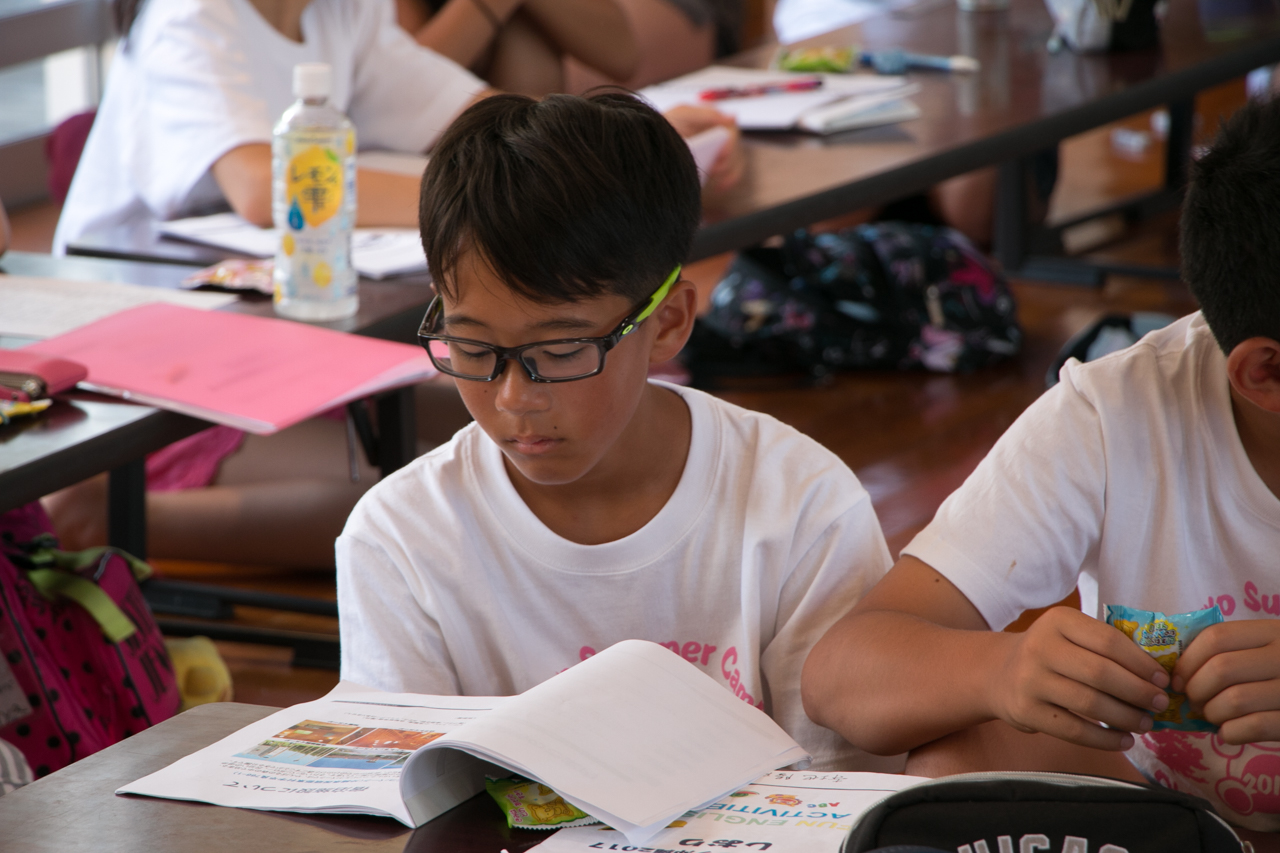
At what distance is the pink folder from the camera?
1328 mm

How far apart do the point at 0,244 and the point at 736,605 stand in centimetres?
115

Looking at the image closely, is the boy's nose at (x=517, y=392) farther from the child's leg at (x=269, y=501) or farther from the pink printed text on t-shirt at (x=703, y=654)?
the child's leg at (x=269, y=501)

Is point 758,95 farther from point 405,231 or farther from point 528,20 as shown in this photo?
point 405,231

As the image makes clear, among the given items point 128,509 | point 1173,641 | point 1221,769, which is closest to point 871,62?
point 128,509

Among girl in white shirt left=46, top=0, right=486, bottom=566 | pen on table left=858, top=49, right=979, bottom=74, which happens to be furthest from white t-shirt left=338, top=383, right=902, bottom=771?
pen on table left=858, top=49, right=979, bottom=74

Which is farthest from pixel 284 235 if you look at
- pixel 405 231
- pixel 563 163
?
pixel 563 163

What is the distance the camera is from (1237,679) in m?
0.79

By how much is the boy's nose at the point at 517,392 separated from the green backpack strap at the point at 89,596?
32.9 inches

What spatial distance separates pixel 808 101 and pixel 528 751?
5.99 ft

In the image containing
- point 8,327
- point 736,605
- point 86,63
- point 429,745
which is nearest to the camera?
point 429,745

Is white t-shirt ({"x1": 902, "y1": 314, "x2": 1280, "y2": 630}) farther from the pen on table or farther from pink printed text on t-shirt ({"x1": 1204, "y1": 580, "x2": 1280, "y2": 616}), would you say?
the pen on table

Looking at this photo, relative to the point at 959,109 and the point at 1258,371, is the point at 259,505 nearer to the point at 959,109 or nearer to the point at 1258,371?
the point at 959,109

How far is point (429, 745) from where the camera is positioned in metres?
0.75

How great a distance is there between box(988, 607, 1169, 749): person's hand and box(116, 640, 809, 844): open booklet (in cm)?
14
